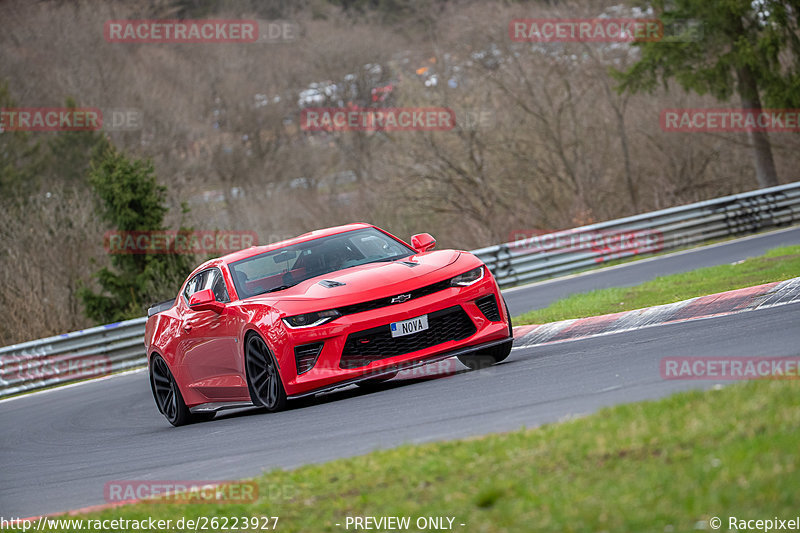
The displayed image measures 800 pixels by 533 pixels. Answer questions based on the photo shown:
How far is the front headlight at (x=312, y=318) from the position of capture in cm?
891

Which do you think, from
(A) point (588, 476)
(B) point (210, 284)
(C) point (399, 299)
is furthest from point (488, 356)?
(A) point (588, 476)

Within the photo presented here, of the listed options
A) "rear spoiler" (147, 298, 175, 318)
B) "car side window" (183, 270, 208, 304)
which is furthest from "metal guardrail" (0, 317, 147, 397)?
A: "car side window" (183, 270, 208, 304)

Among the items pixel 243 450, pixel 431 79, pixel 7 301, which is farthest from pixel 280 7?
pixel 243 450

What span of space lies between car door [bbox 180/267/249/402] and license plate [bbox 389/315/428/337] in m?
1.59

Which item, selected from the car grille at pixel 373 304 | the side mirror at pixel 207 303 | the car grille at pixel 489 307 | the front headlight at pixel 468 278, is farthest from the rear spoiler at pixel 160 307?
the car grille at pixel 489 307

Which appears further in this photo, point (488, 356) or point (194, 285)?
point (194, 285)

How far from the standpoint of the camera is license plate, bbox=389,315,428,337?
890cm

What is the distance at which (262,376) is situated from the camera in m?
9.45

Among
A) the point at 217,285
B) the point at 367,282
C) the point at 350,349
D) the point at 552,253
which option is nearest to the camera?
the point at 350,349

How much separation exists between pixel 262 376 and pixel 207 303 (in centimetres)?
93

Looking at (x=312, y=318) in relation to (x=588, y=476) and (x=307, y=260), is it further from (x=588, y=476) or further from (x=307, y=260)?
(x=588, y=476)

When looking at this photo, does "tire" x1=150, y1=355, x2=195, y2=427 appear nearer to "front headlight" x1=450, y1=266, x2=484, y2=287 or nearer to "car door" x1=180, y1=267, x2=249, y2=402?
"car door" x1=180, y1=267, x2=249, y2=402

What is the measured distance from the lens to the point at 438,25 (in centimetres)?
4641

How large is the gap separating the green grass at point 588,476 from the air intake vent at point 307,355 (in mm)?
2828
